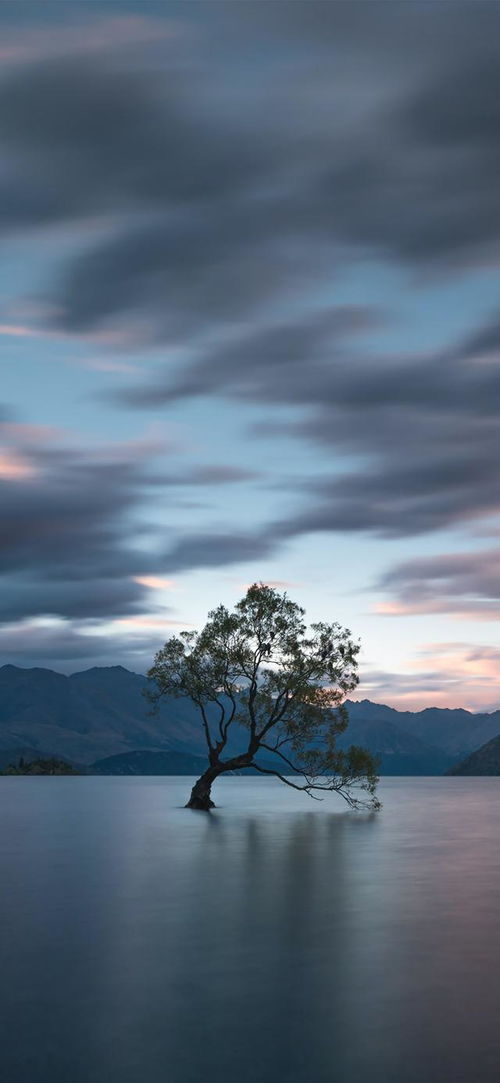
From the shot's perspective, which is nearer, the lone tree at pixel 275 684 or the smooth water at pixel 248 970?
the smooth water at pixel 248 970

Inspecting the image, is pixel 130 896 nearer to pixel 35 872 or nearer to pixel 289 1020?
pixel 35 872

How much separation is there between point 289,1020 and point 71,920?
63.0 ft

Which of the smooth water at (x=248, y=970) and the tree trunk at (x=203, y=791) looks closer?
the smooth water at (x=248, y=970)

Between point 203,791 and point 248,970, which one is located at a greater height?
point 203,791

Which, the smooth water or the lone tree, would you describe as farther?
the lone tree

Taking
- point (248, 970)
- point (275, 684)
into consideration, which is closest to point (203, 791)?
point (275, 684)

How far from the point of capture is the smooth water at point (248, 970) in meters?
21.2

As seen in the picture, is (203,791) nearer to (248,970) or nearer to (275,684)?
(275,684)

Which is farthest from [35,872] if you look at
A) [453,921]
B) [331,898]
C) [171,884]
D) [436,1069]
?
[436,1069]

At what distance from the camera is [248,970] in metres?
31.3

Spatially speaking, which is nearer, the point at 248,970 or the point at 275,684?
the point at 248,970

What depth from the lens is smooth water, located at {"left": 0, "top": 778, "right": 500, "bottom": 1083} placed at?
69.7 feet

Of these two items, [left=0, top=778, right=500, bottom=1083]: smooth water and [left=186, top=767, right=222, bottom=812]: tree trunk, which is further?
[left=186, top=767, right=222, bottom=812]: tree trunk

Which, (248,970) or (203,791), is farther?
(203,791)
